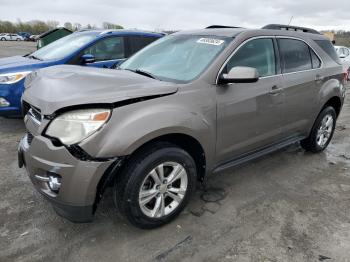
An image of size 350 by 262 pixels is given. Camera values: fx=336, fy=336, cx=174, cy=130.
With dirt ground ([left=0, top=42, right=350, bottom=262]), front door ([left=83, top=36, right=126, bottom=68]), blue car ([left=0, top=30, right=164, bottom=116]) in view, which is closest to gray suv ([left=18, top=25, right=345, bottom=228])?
dirt ground ([left=0, top=42, right=350, bottom=262])

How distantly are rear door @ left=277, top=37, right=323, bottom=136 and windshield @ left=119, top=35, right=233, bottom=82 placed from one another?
962 mm

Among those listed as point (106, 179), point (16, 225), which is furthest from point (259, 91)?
point (16, 225)

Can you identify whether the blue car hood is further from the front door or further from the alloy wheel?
the alloy wheel

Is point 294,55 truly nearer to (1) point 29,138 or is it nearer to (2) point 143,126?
(2) point 143,126

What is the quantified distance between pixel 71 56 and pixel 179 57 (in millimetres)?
2955

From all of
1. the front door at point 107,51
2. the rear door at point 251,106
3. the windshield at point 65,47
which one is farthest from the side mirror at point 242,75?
the windshield at point 65,47

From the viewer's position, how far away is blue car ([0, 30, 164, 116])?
5141 mm

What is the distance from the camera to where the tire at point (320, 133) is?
15.1ft

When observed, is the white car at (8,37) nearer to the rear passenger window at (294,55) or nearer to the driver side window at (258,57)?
the rear passenger window at (294,55)

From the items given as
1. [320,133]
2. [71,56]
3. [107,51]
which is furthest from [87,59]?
[320,133]

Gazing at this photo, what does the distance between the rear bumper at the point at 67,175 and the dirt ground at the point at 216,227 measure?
39 cm

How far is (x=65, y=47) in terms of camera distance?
6.15 metres

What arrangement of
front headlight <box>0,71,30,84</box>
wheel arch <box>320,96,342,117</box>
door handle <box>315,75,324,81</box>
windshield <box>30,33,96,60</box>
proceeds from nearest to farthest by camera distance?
door handle <box>315,75,324,81</box> < wheel arch <box>320,96,342,117</box> < front headlight <box>0,71,30,84</box> < windshield <box>30,33,96,60</box>

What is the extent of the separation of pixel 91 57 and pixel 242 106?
134 inches
